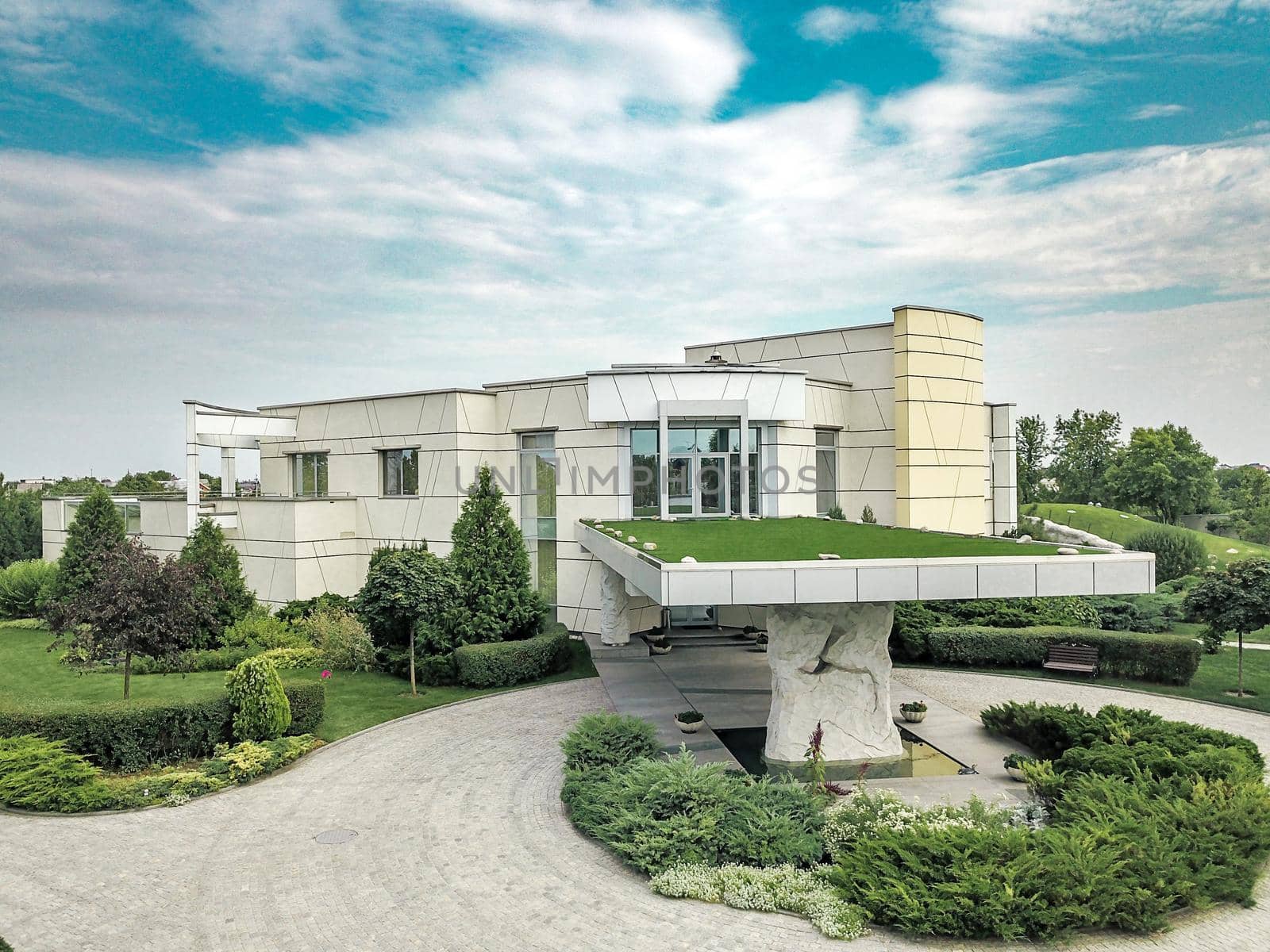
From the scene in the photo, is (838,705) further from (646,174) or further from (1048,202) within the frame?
(1048,202)

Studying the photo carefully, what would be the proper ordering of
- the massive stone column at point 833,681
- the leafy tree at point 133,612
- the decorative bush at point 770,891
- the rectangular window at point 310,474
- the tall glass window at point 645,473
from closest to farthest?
the decorative bush at point 770,891
the massive stone column at point 833,681
the leafy tree at point 133,612
the tall glass window at point 645,473
the rectangular window at point 310,474

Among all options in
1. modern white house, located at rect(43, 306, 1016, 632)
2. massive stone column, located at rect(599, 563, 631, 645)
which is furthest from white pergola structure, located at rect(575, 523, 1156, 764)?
modern white house, located at rect(43, 306, 1016, 632)

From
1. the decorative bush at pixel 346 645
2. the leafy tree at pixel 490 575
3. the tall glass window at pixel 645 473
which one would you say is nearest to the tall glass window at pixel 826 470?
the tall glass window at pixel 645 473

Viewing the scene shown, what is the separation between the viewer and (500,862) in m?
9.88

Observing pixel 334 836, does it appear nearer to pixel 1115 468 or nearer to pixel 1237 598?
pixel 1237 598

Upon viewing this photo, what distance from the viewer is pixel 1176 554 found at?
37281mm

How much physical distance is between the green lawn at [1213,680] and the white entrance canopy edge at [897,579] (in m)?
9.18

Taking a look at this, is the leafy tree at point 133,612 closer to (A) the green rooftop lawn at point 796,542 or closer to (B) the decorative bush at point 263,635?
(B) the decorative bush at point 263,635

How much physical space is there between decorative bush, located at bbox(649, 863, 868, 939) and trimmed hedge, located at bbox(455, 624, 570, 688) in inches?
406

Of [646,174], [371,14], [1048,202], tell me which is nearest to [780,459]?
[646,174]

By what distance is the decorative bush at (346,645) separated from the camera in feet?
67.6

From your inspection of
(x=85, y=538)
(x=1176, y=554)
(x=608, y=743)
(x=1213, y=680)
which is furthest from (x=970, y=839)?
(x=1176, y=554)

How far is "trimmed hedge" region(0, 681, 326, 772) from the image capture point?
13.3m

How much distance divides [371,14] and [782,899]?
61.7 ft
